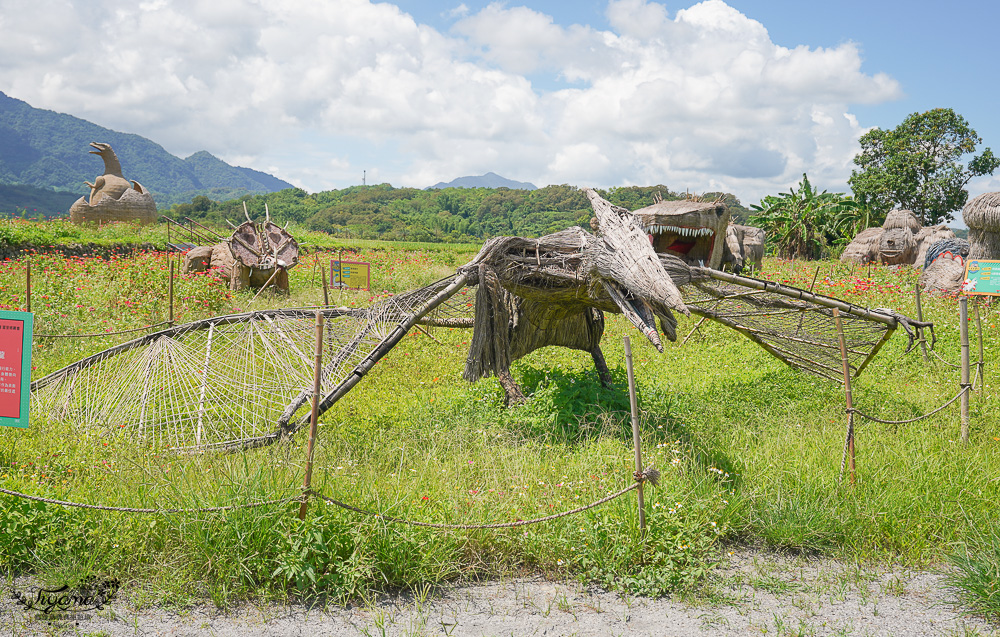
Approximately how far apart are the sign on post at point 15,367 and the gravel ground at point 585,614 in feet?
2.85

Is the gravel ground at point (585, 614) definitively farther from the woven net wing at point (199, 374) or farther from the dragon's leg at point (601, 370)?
the dragon's leg at point (601, 370)

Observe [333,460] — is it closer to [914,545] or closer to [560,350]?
[914,545]

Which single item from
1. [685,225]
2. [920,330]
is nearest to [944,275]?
[685,225]

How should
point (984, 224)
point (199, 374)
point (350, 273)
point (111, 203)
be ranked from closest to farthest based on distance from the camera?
point (199, 374)
point (350, 273)
point (984, 224)
point (111, 203)

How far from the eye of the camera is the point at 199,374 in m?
4.65

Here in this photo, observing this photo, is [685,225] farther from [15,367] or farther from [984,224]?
[984,224]

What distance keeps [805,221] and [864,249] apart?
542cm

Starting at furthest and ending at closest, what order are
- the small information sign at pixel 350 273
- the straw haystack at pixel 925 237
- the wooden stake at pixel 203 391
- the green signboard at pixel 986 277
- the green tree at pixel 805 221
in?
1. the green tree at pixel 805 221
2. the straw haystack at pixel 925 237
3. the small information sign at pixel 350 273
4. the green signboard at pixel 986 277
5. the wooden stake at pixel 203 391

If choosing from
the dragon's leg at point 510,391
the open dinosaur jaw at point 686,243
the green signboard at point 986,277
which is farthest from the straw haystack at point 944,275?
the dragon's leg at point 510,391

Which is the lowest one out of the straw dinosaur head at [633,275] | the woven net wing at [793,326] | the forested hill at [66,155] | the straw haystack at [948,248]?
the woven net wing at [793,326]

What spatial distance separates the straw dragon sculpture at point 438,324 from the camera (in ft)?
13.4

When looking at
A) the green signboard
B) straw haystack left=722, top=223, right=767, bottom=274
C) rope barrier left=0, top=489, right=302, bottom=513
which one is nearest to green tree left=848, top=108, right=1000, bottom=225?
straw haystack left=722, top=223, right=767, bottom=274

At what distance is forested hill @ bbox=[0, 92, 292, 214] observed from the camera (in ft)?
440

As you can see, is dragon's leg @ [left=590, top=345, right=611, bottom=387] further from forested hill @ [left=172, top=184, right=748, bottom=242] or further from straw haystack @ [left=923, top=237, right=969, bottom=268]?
forested hill @ [left=172, top=184, right=748, bottom=242]
